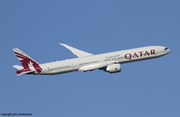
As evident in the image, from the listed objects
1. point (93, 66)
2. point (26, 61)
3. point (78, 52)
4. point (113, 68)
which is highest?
point (78, 52)

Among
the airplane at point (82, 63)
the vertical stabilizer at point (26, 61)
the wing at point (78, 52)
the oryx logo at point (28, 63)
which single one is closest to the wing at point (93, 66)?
the airplane at point (82, 63)

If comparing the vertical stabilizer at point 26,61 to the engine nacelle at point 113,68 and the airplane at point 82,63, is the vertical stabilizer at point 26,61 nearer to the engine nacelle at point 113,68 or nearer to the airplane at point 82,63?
the airplane at point 82,63

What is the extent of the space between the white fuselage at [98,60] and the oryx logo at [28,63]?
123 centimetres

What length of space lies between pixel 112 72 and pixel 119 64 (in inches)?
121

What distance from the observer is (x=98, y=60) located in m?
73.9

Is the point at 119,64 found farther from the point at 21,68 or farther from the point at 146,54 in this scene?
the point at 21,68

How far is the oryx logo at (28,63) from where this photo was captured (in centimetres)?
7200

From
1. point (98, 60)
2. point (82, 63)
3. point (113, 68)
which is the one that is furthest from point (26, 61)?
Result: point (113, 68)

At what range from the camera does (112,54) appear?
75062 millimetres

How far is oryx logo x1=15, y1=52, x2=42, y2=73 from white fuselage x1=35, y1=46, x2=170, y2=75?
1233 millimetres

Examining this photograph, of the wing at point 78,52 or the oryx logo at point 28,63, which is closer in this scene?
the oryx logo at point 28,63

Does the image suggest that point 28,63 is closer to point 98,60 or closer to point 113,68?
point 98,60

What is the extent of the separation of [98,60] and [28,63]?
742 inches

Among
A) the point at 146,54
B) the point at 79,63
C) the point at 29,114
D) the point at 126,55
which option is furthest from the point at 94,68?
the point at 29,114
